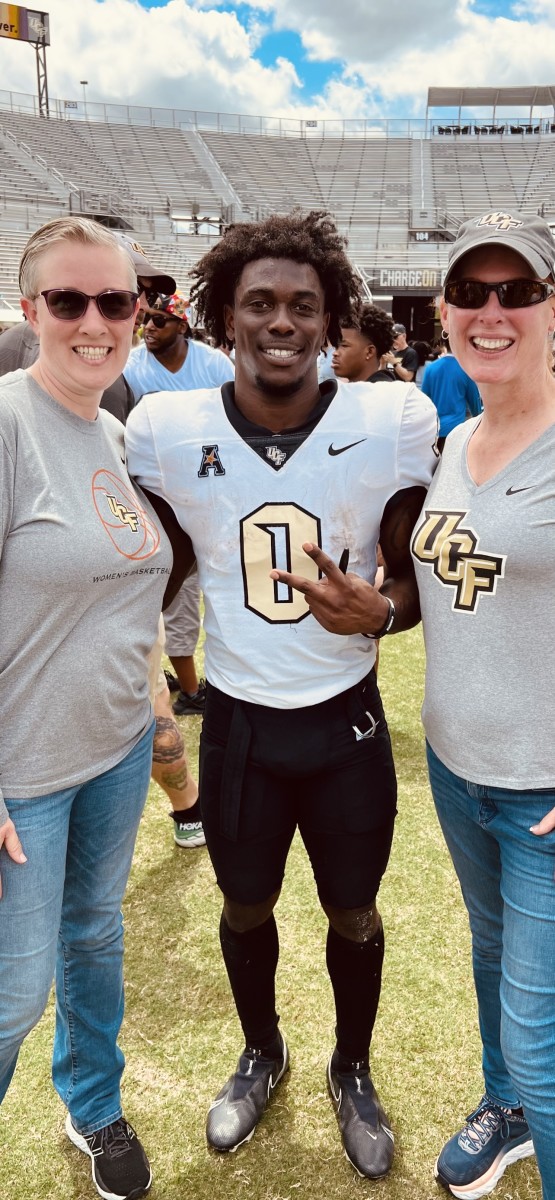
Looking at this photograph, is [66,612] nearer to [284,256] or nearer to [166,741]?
[284,256]

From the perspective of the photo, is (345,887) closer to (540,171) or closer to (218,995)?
(218,995)

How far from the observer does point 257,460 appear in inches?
66.0

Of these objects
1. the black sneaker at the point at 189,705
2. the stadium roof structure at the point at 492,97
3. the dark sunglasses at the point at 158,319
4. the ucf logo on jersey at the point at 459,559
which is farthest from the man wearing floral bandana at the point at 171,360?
the stadium roof structure at the point at 492,97

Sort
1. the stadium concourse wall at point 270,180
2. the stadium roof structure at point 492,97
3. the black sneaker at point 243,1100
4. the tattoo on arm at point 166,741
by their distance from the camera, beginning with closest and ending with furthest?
the black sneaker at point 243,1100 → the tattoo on arm at point 166,741 → the stadium concourse wall at point 270,180 → the stadium roof structure at point 492,97

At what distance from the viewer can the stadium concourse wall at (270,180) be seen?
2662 centimetres

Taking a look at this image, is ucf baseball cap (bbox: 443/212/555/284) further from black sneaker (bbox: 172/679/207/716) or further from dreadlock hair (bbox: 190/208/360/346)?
black sneaker (bbox: 172/679/207/716)

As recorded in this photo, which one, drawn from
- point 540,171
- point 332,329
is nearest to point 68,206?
point 540,171

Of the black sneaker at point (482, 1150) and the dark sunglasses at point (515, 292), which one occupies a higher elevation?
the dark sunglasses at point (515, 292)

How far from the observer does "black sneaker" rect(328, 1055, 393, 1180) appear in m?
1.91

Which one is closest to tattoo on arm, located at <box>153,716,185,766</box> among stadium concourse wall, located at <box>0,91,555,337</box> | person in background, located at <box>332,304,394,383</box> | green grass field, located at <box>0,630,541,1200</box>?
green grass field, located at <box>0,630,541,1200</box>

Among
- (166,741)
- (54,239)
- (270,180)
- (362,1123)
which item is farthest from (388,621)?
(270,180)

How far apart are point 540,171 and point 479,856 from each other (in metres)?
39.3

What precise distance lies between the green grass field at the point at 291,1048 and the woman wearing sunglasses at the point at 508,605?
64 centimetres

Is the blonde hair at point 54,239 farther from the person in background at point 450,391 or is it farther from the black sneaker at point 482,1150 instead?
the person in background at point 450,391
